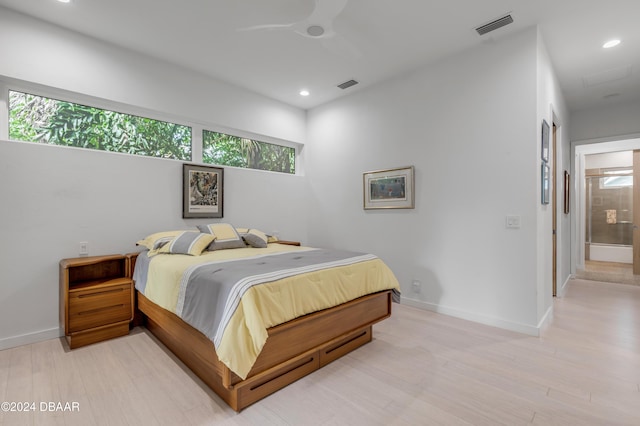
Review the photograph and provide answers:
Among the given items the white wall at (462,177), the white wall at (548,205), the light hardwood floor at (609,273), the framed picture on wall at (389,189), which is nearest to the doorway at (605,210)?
the light hardwood floor at (609,273)

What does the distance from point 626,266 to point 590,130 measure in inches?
143

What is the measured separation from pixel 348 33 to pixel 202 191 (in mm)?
2482

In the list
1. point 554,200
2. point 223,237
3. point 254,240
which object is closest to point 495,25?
point 554,200

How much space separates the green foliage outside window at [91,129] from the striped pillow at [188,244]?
119 centimetres

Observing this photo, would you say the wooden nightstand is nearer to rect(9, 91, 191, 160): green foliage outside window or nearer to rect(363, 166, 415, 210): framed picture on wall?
rect(9, 91, 191, 160): green foliage outside window

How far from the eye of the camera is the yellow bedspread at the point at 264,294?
1.66 meters

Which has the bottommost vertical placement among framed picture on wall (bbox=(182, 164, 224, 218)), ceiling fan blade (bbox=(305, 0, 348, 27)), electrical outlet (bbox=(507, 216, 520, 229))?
electrical outlet (bbox=(507, 216, 520, 229))

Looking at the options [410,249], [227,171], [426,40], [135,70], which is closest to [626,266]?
[410,249]

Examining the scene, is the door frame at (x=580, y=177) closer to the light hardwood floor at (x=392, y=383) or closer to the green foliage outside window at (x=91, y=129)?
the light hardwood floor at (x=392, y=383)

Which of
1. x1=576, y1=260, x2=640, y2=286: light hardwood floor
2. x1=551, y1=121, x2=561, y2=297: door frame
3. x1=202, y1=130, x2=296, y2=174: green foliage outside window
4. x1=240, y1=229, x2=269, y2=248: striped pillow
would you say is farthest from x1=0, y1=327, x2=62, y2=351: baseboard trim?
x1=576, y1=260, x2=640, y2=286: light hardwood floor

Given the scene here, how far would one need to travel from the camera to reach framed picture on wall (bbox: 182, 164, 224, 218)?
12.1 ft

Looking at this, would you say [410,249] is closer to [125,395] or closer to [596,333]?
[596,333]

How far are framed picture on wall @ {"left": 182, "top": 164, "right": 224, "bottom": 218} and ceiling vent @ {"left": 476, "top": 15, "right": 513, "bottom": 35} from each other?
331 cm

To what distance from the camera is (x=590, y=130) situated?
494 cm
